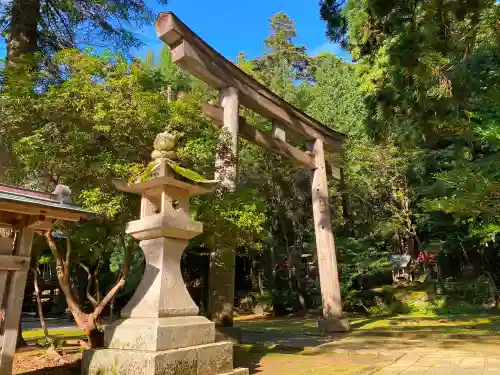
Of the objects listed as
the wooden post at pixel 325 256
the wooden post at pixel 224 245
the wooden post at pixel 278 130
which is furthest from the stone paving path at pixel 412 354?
the wooden post at pixel 278 130

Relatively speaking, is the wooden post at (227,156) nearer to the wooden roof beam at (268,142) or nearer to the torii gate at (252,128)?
the torii gate at (252,128)

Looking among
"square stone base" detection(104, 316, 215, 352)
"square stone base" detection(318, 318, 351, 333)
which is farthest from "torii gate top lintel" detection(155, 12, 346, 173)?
"square stone base" detection(318, 318, 351, 333)

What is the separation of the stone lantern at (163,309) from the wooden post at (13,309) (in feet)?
2.75

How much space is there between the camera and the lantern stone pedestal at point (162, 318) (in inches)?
157

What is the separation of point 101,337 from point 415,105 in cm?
673

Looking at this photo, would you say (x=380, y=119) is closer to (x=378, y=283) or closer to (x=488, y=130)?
(x=488, y=130)

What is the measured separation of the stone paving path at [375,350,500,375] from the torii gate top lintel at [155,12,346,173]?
175 inches

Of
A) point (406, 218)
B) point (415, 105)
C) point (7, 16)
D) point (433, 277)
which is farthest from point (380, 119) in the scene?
point (433, 277)

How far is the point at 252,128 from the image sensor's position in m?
8.48

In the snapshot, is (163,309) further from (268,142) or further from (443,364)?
(268,142)

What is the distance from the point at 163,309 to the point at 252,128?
498 cm

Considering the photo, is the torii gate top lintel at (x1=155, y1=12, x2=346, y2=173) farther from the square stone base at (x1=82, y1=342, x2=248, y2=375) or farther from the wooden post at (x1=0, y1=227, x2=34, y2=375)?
the square stone base at (x1=82, y1=342, x2=248, y2=375)

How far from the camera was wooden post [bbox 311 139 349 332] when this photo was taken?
908 centimetres

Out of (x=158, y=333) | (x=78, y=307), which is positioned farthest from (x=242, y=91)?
(x=158, y=333)
